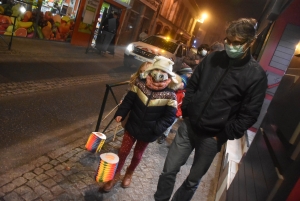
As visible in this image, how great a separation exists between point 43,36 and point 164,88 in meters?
10.6

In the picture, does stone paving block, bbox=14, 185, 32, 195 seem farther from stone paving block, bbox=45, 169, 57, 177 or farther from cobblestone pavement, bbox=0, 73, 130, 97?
cobblestone pavement, bbox=0, 73, 130, 97

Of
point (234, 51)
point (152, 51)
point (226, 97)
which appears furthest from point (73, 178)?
point (152, 51)

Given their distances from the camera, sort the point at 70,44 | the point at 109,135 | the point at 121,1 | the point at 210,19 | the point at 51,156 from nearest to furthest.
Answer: the point at 51,156
the point at 109,135
the point at 70,44
the point at 121,1
the point at 210,19

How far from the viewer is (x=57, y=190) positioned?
2992mm

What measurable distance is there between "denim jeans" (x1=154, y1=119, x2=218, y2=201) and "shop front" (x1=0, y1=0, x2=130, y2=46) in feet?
26.6

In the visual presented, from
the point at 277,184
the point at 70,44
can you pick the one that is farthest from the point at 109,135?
the point at 70,44

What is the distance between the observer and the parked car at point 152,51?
11195 mm

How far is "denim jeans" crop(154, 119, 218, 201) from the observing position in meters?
2.57

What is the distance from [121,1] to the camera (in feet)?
52.4

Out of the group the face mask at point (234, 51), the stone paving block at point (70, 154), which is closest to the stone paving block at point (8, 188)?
the stone paving block at point (70, 154)

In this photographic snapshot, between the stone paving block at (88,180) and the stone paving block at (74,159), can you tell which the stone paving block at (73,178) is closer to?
the stone paving block at (88,180)

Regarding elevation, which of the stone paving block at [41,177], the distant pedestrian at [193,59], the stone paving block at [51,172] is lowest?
the stone paving block at [41,177]

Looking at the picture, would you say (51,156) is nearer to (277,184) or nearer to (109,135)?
(109,135)

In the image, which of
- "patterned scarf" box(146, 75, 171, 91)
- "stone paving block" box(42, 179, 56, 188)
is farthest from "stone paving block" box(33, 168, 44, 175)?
"patterned scarf" box(146, 75, 171, 91)
